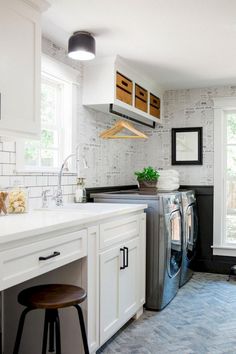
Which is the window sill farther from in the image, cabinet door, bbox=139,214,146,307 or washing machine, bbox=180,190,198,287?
cabinet door, bbox=139,214,146,307

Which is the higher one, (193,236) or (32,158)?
(32,158)

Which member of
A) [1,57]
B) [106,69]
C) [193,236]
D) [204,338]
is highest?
[106,69]

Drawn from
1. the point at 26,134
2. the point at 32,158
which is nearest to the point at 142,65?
the point at 32,158

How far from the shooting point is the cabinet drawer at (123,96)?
11.8 feet

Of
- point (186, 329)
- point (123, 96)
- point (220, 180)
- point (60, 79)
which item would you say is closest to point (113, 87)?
point (123, 96)

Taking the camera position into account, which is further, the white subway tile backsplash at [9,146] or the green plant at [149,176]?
the green plant at [149,176]

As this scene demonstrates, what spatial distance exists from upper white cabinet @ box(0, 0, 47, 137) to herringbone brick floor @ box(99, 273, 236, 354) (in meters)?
1.59

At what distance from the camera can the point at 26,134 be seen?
2391 millimetres

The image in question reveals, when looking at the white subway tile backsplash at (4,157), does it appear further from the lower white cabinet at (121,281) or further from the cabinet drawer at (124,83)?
the cabinet drawer at (124,83)

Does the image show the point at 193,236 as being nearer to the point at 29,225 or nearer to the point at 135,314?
the point at 135,314

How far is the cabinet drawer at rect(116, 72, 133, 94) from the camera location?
11.8ft

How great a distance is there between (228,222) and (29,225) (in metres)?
3.46

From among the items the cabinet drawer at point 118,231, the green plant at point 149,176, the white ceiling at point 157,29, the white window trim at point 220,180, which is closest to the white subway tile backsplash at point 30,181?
the cabinet drawer at point 118,231

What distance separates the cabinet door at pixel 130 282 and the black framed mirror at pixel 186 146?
6.63ft
